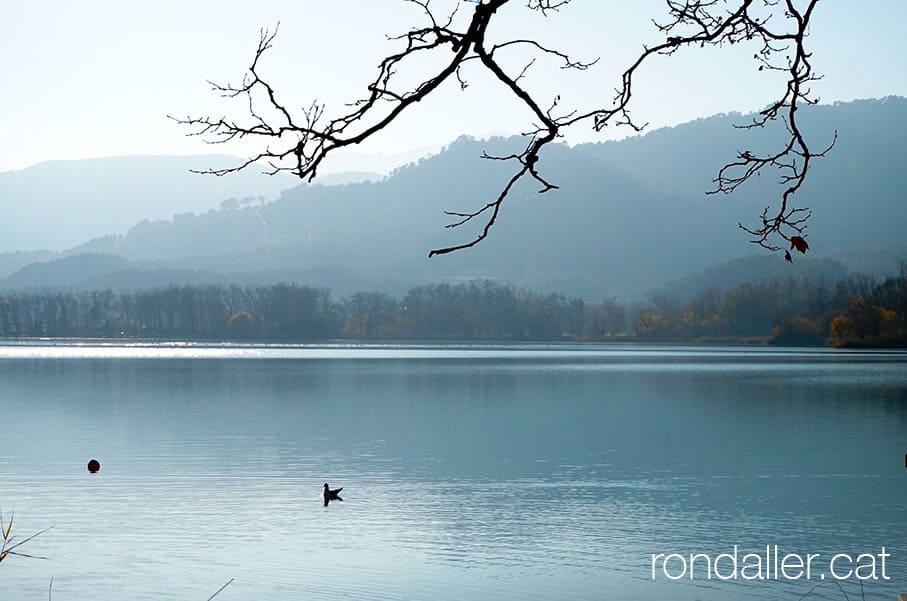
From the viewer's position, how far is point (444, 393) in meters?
39.4

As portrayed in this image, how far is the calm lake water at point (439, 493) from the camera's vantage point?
1183 cm

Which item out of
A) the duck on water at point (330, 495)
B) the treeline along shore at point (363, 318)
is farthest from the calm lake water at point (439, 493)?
the treeline along shore at point (363, 318)

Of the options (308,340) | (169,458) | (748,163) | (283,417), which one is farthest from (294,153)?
(308,340)

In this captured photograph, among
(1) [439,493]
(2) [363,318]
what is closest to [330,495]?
(1) [439,493]

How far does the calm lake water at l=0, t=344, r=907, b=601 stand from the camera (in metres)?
11.8

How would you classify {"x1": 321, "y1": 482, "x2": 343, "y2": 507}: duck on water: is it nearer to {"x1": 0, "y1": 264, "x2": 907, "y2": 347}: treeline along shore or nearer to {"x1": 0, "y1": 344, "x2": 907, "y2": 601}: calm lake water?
{"x1": 0, "y1": 344, "x2": 907, "y2": 601}: calm lake water

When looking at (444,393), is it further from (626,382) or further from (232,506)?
(232,506)

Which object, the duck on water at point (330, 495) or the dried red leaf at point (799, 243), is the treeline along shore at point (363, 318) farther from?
the dried red leaf at point (799, 243)

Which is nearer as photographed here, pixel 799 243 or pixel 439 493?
pixel 799 243

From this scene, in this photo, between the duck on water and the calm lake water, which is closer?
the calm lake water

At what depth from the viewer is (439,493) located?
17.3 m

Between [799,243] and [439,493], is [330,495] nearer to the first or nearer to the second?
[439,493]

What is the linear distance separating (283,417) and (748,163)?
90.2 ft

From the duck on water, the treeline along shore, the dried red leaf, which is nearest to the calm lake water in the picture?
the duck on water
